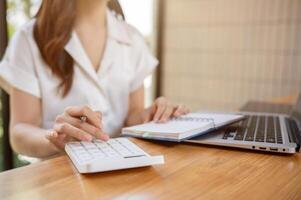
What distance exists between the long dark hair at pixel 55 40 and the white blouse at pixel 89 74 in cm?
2

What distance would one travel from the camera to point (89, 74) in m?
0.94

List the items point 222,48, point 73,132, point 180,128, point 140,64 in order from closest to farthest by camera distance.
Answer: point 73,132 → point 180,128 → point 140,64 → point 222,48

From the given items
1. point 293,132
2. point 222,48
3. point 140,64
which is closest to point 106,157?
point 293,132

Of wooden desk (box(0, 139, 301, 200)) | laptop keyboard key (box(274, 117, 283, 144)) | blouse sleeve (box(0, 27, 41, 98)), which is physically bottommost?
laptop keyboard key (box(274, 117, 283, 144))

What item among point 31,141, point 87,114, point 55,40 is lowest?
point 31,141

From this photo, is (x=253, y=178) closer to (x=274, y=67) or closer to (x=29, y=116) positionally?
(x=29, y=116)

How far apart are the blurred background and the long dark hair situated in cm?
121

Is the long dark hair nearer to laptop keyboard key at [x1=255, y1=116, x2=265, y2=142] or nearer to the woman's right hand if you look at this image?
the woman's right hand

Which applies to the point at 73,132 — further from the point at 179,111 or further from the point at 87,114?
the point at 179,111

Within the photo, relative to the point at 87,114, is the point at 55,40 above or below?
above

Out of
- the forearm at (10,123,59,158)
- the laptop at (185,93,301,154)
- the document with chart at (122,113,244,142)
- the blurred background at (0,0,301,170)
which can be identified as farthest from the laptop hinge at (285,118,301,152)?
the blurred background at (0,0,301,170)

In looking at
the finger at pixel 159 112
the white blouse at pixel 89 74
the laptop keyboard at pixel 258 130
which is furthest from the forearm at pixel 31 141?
the laptop keyboard at pixel 258 130

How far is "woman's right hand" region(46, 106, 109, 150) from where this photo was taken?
549 millimetres

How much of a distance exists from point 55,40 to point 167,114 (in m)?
0.39
